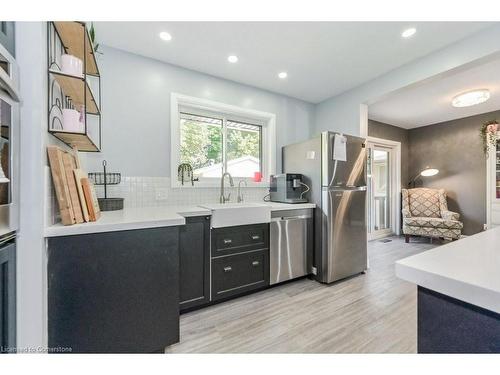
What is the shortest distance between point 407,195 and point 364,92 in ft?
9.09

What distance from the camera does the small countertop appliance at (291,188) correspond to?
259 centimetres

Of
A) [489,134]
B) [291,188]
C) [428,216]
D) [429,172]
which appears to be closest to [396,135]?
[429,172]

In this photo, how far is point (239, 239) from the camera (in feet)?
6.68

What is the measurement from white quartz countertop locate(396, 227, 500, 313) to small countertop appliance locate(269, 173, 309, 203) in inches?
73.4

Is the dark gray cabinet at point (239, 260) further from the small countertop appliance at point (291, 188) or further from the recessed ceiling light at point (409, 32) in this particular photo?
the recessed ceiling light at point (409, 32)

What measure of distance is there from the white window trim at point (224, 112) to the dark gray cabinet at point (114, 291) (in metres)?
1.21

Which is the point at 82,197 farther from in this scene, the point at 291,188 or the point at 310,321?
the point at 291,188

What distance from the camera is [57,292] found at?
1.07 metres

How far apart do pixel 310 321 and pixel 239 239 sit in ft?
2.87

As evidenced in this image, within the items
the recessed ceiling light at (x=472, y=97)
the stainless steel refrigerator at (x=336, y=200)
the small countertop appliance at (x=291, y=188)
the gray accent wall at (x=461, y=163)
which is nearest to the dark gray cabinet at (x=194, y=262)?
the small countertop appliance at (x=291, y=188)

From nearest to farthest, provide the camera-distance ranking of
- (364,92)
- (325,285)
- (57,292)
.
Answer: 1. (57,292)
2. (325,285)
3. (364,92)
